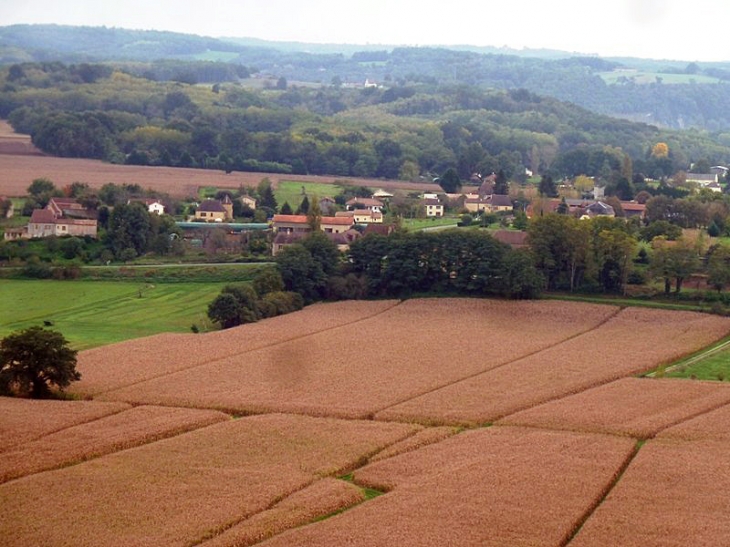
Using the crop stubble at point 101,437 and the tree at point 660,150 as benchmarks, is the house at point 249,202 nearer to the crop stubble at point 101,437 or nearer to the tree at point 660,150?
the crop stubble at point 101,437

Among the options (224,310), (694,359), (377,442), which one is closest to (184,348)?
(224,310)

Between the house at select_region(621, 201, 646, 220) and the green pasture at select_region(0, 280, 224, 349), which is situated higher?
the house at select_region(621, 201, 646, 220)

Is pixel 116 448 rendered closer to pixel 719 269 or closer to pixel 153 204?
pixel 719 269

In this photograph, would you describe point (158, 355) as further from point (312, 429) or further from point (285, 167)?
point (285, 167)

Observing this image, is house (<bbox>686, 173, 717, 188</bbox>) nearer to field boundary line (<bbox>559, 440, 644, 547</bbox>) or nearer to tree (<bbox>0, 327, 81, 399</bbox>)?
tree (<bbox>0, 327, 81, 399</bbox>)

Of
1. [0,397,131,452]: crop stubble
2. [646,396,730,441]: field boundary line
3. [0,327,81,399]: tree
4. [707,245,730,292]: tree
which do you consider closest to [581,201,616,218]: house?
[707,245,730,292]: tree

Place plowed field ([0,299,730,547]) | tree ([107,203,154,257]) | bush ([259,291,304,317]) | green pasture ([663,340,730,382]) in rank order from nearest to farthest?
plowed field ([0,299,730,547])
green pasture ([663,340,730,382])
bush ([259,291,304,317])
tree ([107,203,154,257])
